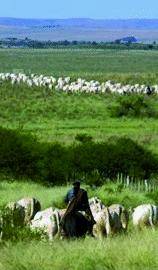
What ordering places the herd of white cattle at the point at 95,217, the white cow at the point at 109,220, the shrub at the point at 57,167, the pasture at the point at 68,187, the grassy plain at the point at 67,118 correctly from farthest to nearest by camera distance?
the grassy plain at the point at 67,118
the shrub at the point at 57,167
the white cow at the point at 109,220
the herd of white cattle at the point at 95,217
the pasture at the point at 68,187

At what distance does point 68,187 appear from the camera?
28.0 metres

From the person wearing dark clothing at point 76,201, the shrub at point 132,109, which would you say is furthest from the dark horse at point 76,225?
the shrub at point 132,109

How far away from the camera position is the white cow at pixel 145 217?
20947mm

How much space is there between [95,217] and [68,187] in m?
8.50

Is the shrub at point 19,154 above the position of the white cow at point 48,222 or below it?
below

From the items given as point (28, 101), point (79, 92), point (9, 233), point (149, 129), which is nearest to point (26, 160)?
point (149, 129)

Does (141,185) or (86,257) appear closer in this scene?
(86,257)

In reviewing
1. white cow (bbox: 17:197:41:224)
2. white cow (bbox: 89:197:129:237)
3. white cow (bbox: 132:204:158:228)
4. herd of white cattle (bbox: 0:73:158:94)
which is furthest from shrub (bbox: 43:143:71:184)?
herd of white cattle (bbox: 0:73:158:94)

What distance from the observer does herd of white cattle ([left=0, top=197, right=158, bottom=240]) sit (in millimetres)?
18297

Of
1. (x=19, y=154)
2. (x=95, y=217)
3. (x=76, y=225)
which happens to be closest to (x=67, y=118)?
(x=19, y=154)

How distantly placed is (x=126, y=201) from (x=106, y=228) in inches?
241

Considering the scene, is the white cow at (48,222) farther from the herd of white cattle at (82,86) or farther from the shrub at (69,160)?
the herd of white cattle at (82,86)

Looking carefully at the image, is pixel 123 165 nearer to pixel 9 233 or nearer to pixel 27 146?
pixel 27 146

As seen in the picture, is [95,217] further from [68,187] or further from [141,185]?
[141,185]
